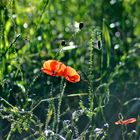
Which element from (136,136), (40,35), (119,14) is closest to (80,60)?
(40,35)

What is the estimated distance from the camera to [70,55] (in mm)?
3402

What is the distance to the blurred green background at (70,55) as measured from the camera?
2699mm

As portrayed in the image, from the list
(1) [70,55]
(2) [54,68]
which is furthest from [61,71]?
(1) [70,55]

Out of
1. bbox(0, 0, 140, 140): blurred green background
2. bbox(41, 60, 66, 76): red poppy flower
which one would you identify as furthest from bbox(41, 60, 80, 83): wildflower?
bbox(0, 0, 140, 140): blurred green background

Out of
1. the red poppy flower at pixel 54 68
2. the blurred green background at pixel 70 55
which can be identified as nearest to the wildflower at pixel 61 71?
the red poppy flower at pixel 54 68

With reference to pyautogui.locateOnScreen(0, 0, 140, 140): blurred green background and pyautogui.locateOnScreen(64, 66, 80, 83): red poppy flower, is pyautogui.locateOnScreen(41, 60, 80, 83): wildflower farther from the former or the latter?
pyautogui.locateOnScreen(0, 0, 140, 140): blurred green background

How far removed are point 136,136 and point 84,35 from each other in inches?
50.5

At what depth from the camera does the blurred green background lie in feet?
8.86

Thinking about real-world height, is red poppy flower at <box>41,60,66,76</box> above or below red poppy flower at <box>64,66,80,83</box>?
above

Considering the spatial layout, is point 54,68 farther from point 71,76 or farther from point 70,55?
point 70,55

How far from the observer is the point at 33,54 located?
321 centimetres

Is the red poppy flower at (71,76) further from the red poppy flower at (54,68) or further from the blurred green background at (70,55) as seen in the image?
the blurred green background at (70,55)

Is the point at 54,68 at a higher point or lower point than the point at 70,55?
higher

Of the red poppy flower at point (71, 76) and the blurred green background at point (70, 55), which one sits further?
the blurred green background at point (70, 55)
